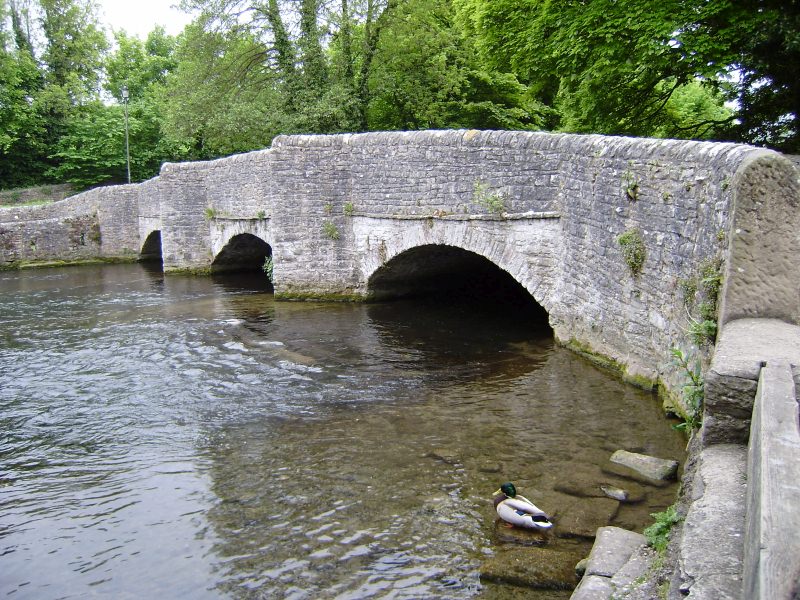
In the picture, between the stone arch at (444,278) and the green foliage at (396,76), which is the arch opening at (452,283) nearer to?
the stone arch at (444,278)

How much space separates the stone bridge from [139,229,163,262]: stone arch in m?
4.49

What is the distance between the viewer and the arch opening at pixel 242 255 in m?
17.6

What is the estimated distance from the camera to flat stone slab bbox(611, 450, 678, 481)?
5.49 metres

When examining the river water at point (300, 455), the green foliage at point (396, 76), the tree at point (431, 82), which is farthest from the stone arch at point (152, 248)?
the river water at point (300, 455)

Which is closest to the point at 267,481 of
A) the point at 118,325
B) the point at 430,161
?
the point at 430,161

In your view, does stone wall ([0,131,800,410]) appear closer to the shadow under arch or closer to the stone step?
the shadow under arch

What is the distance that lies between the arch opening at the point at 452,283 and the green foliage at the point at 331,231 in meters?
0.99

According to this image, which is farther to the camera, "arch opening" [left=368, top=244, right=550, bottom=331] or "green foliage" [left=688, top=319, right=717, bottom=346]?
"arch opening" [left=368, top=244, right=550, bottom=331]

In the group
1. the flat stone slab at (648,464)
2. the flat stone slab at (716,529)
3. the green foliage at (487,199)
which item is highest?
the green foliage at (487,199)

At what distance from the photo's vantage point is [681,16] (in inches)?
418

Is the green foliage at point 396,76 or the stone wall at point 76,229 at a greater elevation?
the green foliage at point 396,76

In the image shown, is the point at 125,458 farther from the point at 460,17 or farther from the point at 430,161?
the point at 460,17

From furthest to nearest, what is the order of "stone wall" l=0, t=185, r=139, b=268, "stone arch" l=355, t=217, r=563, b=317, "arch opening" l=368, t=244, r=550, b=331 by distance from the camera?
"stone wall" l=0, t=185, r=139, b=268, "arch opening" l=368, t=244, r=550, b=331, "stone arch" l=355, t=217, r=563, b=317

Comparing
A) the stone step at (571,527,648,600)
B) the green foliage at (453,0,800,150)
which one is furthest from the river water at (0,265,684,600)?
the green foliage at (453,0,800,150)
